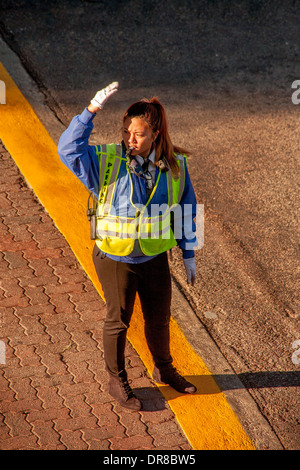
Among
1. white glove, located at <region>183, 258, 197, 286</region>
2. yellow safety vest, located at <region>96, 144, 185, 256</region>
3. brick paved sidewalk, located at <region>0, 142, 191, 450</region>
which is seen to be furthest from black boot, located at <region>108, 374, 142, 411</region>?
yellow safety vest, located at <region>96, 144, 185, 256</region>

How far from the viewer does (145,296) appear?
4438 millimetres

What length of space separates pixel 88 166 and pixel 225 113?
4247 mm

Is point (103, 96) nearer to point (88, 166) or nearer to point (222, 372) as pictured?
point (88, 166)

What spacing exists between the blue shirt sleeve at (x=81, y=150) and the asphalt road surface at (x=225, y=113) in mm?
1921

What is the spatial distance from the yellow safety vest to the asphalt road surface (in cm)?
143

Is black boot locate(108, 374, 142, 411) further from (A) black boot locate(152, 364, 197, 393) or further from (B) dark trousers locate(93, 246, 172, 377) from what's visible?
(A) black boot locate(152, 364, 197, 393)

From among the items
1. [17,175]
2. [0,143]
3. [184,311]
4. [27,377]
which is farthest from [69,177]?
[27,377]

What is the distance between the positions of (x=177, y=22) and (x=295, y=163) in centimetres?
339

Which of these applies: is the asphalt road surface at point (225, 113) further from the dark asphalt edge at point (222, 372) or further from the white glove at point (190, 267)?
the white glove at point (190, 267)

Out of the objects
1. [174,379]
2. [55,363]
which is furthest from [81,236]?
[174,379]

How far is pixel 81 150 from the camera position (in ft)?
13.1

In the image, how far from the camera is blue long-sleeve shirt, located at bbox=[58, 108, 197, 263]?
3.90 metres

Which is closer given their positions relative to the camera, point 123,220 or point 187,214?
point 123,220
